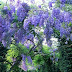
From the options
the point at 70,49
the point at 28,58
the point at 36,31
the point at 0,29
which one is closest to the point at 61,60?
the point at 70,49

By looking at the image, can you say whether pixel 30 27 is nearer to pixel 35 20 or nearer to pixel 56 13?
pixel 35 20

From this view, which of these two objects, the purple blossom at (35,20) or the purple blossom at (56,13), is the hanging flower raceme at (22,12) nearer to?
the purple blossom at (35,20)

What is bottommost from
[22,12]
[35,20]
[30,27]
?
[30,27]

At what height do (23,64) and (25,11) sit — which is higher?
(25,11)

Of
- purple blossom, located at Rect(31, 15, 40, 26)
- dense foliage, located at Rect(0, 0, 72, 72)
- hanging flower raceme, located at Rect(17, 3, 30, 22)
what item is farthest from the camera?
hanging flower raceme, located at Rect(17, 3, 30, 22)

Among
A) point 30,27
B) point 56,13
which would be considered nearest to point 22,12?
point 30,27

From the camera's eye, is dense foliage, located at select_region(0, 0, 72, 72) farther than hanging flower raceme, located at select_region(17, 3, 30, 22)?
No

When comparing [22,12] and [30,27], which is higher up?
[22,12]

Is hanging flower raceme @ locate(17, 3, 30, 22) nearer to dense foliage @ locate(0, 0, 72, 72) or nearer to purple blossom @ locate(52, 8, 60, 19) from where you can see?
dense foliage @ locate(0, 0, 72, 72)

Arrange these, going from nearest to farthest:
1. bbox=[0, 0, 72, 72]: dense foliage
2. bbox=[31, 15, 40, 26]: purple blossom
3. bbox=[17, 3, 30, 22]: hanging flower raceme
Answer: bbox=[31, 15, 40, 26]: purple blossom
bbox=[0, 0, 72, 72]: dense foliage
bbox=[17, 3, 30, 22]: hanging flower raceme

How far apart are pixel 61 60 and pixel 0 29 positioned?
10.7ft

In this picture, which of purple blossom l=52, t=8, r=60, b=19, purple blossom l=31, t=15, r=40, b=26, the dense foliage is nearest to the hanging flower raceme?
the dense foliage

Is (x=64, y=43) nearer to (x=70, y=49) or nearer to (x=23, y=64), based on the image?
(x=70, y=49)

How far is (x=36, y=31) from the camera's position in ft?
18.3
